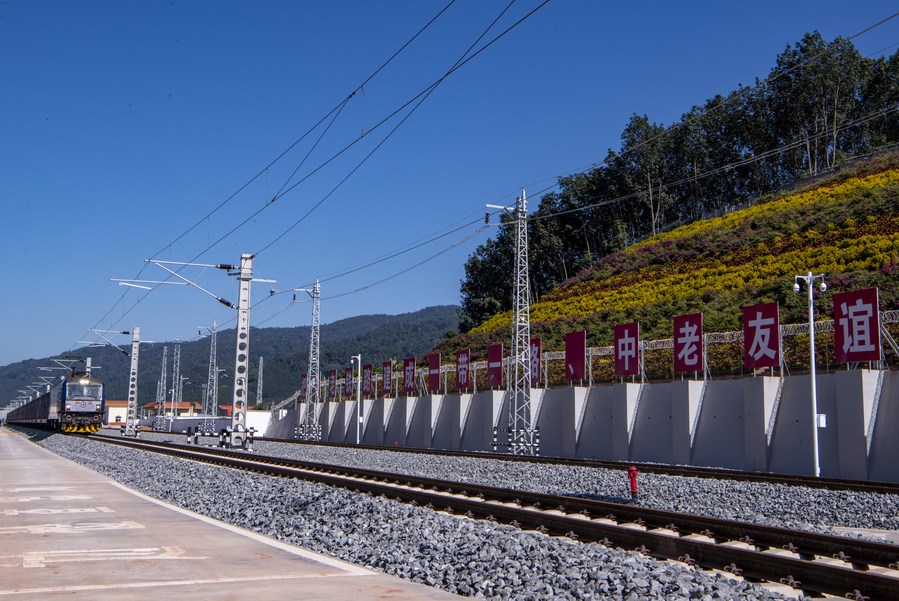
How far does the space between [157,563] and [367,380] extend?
49.9m

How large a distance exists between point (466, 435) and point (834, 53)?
6675cm

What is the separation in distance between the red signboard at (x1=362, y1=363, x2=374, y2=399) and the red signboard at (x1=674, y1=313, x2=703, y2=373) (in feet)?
96.1

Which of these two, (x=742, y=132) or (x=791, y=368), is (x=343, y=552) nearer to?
(x=791, y=368)

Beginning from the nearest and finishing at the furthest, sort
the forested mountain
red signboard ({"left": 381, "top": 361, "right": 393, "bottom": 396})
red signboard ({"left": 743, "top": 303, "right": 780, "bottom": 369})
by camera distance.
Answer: red signboard ({"left": 743, "top": 303, "right": 780, "bottom": 369})
red signboard ({"left": 381, "top": 361, "right": 393, "bottom": 396})
the forested mountain

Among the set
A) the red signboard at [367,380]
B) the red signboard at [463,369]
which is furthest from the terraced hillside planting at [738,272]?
the red signboard at [367,380]

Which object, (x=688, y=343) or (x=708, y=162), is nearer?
(x=688, y=343)

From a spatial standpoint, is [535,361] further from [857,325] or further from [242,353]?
[857,325]

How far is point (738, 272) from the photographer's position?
193ft

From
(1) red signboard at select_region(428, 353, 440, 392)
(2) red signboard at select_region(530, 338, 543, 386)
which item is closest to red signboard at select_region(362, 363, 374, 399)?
(1) red signboard at select_region(428, 353, 440, 392)

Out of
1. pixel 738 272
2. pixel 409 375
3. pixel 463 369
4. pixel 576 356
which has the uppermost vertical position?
pixel 738 272

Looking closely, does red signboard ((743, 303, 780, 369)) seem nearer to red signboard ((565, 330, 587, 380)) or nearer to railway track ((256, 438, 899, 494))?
railway track ((256, 438, 899, 494))

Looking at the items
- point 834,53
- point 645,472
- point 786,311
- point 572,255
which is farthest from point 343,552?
point 572,255

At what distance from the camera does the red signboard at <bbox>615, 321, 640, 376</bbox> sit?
114ft

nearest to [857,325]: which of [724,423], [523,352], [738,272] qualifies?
[724,423]
